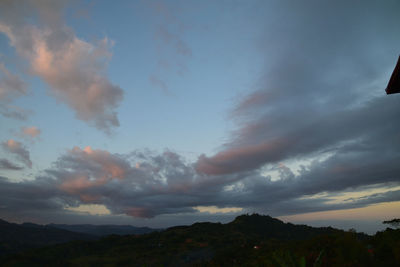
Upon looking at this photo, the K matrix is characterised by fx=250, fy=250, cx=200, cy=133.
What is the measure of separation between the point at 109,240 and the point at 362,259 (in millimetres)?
196711

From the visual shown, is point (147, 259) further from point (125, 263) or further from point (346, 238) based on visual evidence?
point (346, 238)

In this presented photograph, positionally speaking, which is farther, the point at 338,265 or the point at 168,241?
the point at 168,241

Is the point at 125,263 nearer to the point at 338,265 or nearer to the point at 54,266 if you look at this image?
the point at 54,266

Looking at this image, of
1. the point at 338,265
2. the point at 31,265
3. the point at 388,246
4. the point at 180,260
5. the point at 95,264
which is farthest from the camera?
the point at 31,265

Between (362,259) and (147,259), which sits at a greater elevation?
(362,259)

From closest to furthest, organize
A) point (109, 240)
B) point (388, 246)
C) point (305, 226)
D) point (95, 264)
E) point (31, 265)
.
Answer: point (388, 246), point (95, 264), point (31, 265), point (109, 240), point (305, 226)

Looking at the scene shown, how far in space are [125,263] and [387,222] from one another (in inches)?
4781

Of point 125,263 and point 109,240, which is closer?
point 125,263

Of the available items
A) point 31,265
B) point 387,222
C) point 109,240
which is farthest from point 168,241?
point 387,222

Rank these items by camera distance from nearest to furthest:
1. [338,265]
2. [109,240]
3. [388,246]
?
[338,265], [388,246], [109,240]

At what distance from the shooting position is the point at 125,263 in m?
122

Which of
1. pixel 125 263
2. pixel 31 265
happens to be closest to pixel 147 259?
pixel 125 263

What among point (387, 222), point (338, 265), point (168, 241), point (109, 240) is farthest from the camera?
point (109, 240)

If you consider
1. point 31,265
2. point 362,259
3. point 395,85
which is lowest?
point 31,265
